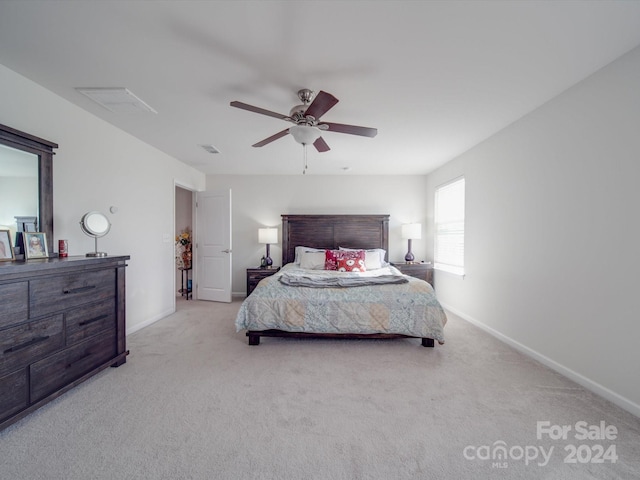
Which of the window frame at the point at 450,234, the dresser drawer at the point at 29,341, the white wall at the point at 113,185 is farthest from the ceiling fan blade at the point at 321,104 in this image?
the window frame at the point at 450,234

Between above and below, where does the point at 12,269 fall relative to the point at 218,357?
above

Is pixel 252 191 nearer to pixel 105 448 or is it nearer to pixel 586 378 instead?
pixel 105 448

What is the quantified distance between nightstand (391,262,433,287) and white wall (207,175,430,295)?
0.52 metres

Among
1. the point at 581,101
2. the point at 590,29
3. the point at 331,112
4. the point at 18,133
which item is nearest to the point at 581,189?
the point at 581,101

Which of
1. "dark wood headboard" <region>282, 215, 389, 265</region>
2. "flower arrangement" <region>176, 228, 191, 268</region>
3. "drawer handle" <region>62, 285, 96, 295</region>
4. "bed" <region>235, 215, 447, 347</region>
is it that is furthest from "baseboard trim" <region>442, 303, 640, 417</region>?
"flower arrangement" <region>176, 228, 191, 268</region>

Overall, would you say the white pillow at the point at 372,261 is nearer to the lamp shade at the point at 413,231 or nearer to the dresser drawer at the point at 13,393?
the lamp shade at the point at 413,231

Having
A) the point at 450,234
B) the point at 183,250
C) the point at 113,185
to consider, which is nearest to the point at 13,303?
the point at 113,185

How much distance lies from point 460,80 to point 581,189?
1.33m

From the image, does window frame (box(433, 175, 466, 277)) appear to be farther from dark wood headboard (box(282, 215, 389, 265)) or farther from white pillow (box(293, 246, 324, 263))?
white pillow (box(293, 246, 324, 263))

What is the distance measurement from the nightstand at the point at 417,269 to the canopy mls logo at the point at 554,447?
3075 millimetres

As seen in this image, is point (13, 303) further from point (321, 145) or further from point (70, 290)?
point (321, 145)

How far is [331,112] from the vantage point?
266 cm

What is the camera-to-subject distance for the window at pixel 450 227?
4152mm

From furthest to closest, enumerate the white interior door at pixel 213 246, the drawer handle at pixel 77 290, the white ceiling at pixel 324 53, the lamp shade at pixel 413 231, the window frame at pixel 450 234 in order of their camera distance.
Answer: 1. the lamp shade at pixel 413 231
2. the white interior door at pixel 213 246
3. the window frame at pixel 450 234
4. the drawer handle at pixel 77 290
5. the white ceiling at pixel 324 53
